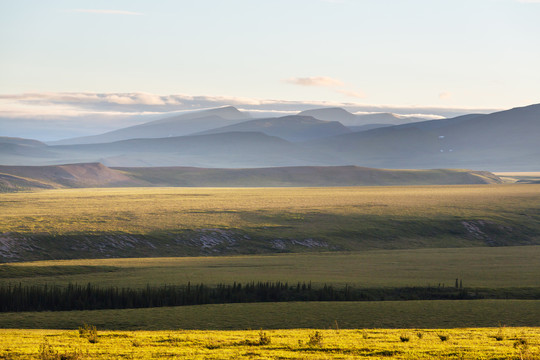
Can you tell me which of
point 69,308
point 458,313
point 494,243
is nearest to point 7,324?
point 69,308

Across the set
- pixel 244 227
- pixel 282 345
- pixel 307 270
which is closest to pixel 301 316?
pixel 282 345

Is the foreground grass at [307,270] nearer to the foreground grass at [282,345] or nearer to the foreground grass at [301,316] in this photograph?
the foreground grass at [301,316]

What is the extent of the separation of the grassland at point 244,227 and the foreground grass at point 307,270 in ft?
28.8

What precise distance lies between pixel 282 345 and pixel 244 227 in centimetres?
6514

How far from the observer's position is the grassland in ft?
267

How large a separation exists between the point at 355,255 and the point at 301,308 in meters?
34.6

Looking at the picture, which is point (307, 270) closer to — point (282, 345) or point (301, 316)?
point (301, 316)

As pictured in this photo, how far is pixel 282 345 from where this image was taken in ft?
101

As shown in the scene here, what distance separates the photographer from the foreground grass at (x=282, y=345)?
27656mm

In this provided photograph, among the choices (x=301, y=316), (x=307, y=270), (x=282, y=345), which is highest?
(x=282, y=345)

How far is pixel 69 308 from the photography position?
152 ft

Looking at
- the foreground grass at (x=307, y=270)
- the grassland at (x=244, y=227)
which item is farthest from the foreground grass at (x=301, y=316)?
the grassland at (x=244, y=227)

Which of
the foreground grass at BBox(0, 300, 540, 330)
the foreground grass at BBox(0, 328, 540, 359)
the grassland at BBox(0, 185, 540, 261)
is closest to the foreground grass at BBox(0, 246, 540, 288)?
the foreground grass at BBox(0, 300, 540, 330)

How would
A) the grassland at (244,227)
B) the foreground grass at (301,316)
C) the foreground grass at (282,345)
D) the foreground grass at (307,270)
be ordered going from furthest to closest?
1. the grassland at (244,227)
2. the foreground grass at (307,270)
3. the foreground grass at (301,316)
4. the foreground grass at (282,345)
